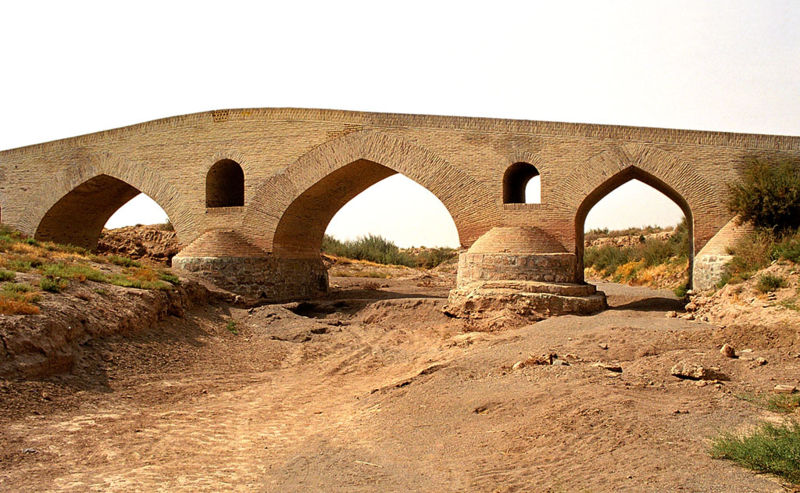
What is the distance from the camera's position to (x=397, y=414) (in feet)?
21.2

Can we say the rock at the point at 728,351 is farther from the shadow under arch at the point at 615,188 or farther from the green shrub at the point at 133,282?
the green shrub at the point at 133,282

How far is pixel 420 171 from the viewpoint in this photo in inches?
491

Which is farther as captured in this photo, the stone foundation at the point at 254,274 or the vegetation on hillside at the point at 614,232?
the vegetation on hillside at the point at 614,232

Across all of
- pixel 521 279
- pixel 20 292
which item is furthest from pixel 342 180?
pixel 20 292

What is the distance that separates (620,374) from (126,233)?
16.8m

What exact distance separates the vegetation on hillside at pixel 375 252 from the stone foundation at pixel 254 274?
45.6ft

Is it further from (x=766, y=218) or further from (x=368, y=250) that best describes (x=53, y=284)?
(x=368, y=250)

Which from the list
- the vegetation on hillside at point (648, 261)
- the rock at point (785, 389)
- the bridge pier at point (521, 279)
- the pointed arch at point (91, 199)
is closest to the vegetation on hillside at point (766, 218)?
the bridge pier at point (521, 279)

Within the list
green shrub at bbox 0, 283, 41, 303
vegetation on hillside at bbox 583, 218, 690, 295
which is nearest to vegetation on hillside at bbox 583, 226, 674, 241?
vegetation on hillside at bbox 583, 218, 690, 295

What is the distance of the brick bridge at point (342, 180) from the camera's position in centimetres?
1107

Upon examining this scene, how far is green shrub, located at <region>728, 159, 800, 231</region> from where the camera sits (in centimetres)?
998

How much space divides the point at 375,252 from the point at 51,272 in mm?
20505

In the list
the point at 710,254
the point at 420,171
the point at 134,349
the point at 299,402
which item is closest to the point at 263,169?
the point at 420,171

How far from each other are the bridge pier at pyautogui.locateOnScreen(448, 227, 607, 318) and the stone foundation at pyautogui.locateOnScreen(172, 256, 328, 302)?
401 centimetres
